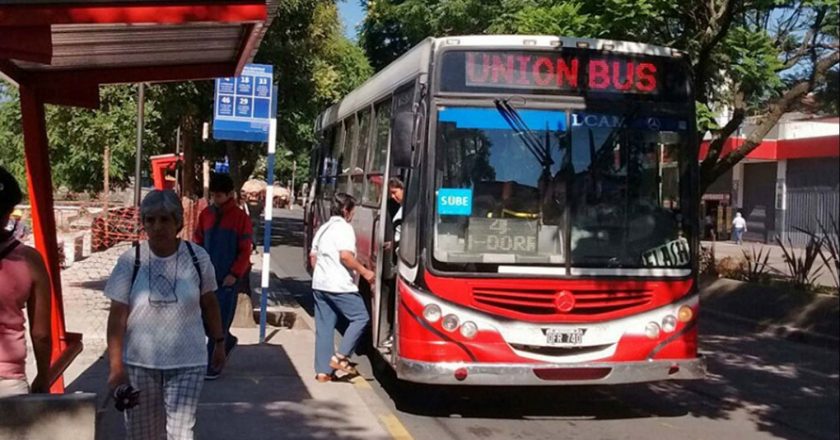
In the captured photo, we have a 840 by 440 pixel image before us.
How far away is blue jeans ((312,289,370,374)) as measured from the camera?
365 inches

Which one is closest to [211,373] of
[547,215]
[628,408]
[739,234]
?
[547,215]

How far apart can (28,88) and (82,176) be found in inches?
832

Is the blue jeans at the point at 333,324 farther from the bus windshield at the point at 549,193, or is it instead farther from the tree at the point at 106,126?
the tree at the point at 106,126

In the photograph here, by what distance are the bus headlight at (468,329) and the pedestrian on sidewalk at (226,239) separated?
8.01ft

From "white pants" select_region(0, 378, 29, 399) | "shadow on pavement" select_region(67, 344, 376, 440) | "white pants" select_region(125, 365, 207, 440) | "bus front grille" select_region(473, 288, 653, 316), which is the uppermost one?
"bus front grille" select_region(473, 288, 653, 316)

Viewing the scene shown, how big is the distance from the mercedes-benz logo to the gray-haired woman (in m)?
3.47

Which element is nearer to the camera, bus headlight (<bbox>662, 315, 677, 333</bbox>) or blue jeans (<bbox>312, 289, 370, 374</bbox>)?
bus headlight (<bbox>662, 315, 677, 333</bbox>)

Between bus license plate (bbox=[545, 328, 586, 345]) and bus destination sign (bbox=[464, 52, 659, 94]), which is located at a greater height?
bus destination sign (bbox=[464, 52, 659, 94])

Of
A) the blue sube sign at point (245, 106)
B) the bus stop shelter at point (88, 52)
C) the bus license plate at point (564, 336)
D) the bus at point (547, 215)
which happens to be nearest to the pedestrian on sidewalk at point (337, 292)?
the bus at point (547, 215)

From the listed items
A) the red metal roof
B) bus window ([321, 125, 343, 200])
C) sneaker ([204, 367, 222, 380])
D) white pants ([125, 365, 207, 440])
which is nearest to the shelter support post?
the red metal roof

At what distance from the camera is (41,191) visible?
21.5 feet

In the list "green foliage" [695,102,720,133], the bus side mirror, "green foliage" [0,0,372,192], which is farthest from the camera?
"green foliage" [695,102,720,133]

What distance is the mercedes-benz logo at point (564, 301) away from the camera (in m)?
7.72

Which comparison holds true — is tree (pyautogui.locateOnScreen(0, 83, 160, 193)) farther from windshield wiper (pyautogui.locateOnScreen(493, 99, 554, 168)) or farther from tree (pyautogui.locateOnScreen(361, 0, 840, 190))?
windshield wiper (pyautogui.locateOnScreen(493, 99, 554, 168))
